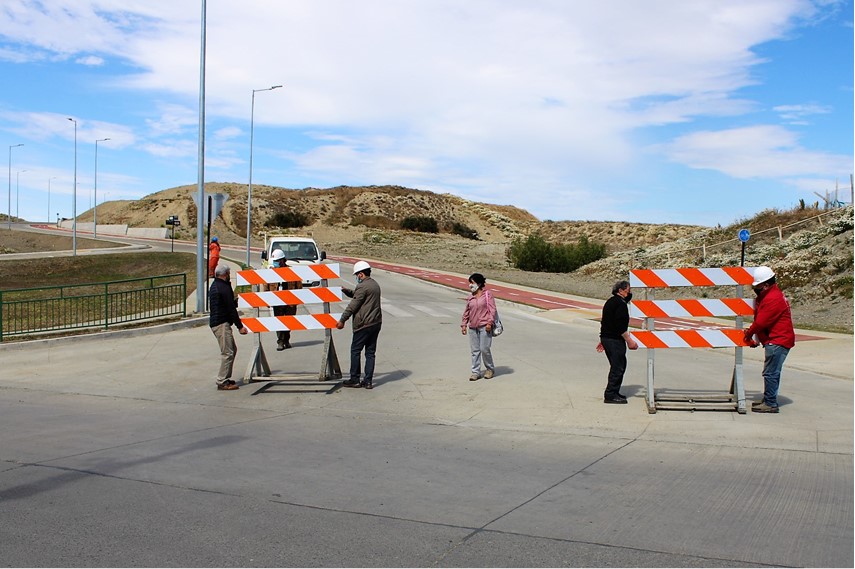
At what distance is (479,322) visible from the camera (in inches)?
473

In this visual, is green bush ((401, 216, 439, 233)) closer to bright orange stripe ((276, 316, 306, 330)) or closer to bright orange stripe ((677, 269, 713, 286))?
bright orange stripe ((276, 316, 306, 330))

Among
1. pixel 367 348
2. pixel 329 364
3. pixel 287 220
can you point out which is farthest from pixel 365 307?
pixel 287 220

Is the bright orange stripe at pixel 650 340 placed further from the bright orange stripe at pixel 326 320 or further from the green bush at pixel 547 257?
the green bush at pixel 547 257

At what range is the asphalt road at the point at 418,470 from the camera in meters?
5.16

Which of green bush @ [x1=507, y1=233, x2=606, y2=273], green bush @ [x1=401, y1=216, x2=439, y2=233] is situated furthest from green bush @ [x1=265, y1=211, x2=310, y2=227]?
green bush @ [x1=507, y1=233, x2=606, y2=273]

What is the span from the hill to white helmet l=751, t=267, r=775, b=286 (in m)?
14.2

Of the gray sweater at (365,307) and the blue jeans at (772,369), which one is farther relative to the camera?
the gray sweater at (365,307)

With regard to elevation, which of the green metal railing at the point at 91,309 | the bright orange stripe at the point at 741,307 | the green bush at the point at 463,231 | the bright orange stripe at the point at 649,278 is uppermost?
the green bush at the point at 463,231

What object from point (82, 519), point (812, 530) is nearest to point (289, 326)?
point (82, 519)

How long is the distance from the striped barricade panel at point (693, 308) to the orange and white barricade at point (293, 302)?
4.38m

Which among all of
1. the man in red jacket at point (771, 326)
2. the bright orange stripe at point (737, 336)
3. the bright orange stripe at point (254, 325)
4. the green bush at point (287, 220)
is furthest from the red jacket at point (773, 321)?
the green bush at point (287, 220)

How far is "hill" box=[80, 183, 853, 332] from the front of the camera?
33000 millimetres

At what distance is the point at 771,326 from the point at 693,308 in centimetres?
110

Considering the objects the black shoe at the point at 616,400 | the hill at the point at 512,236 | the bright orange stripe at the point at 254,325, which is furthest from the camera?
the hill at the point at 512,236
